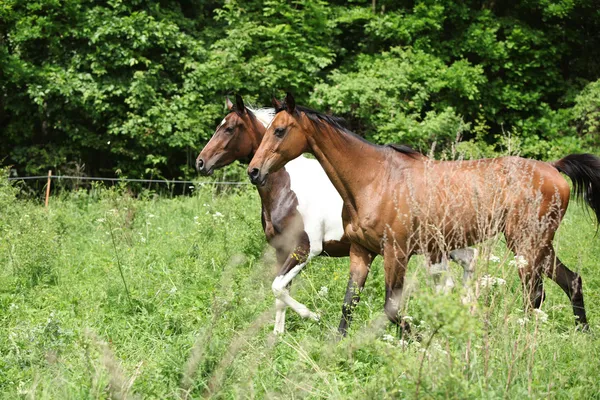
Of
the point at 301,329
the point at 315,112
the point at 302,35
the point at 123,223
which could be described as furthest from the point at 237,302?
the point at 302,35

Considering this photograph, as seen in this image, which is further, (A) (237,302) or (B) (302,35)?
(B) (302,35)

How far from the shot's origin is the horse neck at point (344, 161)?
5359 millimetres

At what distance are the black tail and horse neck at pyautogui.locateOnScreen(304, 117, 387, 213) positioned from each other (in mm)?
1775

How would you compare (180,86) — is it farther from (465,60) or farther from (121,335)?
(121,335)

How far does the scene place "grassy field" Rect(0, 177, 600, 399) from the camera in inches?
135

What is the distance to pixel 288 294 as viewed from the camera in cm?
579

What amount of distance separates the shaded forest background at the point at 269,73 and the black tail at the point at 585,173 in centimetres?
636

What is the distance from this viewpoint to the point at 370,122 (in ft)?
47.4

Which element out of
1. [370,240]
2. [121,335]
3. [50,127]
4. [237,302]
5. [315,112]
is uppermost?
[315,112]

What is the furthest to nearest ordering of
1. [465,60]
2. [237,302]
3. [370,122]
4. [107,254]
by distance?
[465,60]
[370,122]
[107,254]
[237,302]

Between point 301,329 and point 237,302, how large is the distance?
2.19 feet

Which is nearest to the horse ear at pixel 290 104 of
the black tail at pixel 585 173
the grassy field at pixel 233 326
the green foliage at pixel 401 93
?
the grassy field at pixel 233 326

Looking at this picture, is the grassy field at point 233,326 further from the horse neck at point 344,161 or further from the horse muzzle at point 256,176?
the horse neck at point 344,161

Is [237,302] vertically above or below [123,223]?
above
